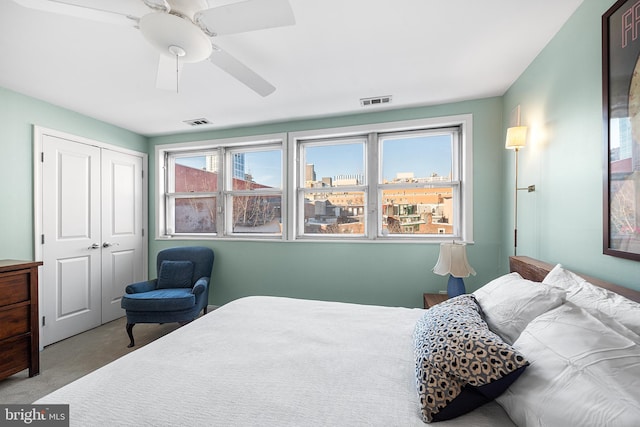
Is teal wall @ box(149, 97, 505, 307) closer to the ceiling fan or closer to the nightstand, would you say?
the nightstand

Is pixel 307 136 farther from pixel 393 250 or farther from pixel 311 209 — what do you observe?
pixel 393 250

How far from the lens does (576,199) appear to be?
160 centimetres

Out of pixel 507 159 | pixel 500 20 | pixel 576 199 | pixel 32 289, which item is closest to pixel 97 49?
pixel 32 289

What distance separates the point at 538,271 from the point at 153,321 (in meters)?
3.35

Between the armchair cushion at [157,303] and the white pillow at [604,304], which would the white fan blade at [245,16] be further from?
the armchair cushion at [157,303]

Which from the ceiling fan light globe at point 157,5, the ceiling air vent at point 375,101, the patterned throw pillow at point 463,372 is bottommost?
the patterned throw pillow at point 463,372

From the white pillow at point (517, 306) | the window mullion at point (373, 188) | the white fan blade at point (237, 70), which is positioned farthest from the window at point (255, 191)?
the white pillow at point (517, 306)

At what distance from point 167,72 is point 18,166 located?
7.04 feet

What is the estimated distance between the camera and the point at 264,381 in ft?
3.43

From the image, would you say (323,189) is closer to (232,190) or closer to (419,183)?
(419,183)

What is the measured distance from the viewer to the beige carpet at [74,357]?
209 centimetres

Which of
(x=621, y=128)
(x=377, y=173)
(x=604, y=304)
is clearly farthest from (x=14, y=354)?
(x=621, y=128)

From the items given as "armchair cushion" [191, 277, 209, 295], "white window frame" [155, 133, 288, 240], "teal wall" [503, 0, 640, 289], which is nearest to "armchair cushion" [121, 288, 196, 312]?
"armchair cushion" [191, 277, 209, 295]

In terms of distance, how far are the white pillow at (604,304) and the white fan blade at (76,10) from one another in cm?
223
